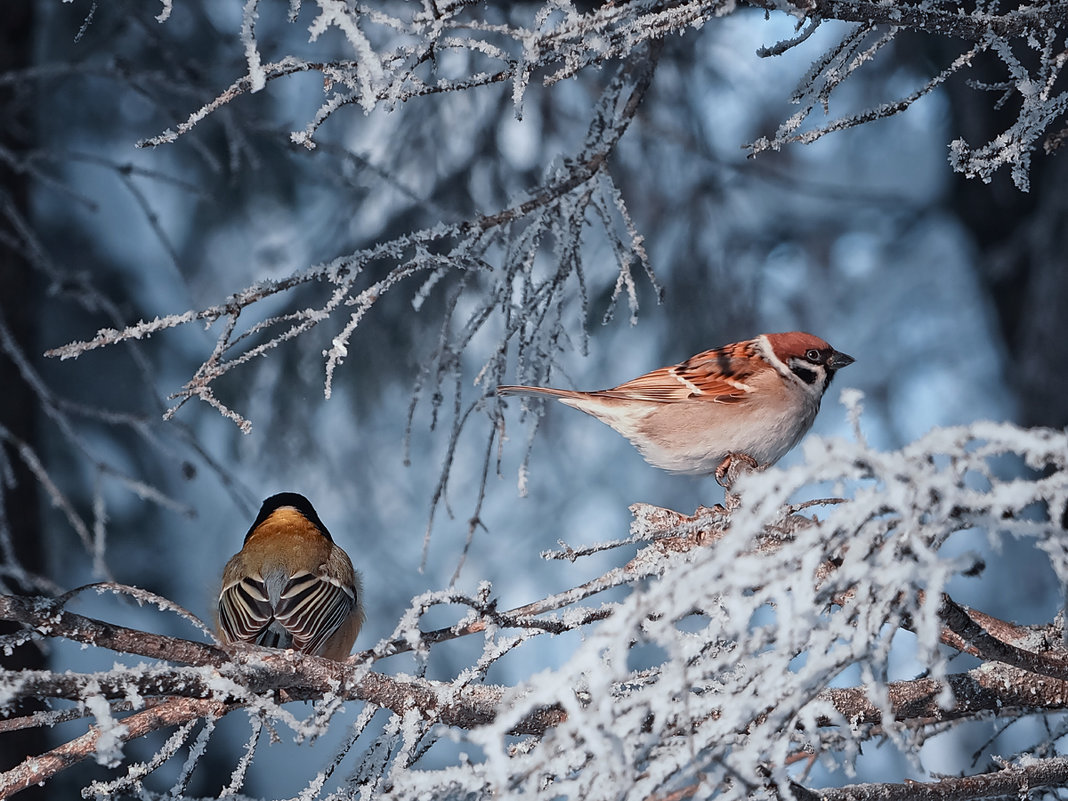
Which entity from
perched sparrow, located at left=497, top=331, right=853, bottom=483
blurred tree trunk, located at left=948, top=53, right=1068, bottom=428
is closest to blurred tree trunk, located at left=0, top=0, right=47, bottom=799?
perched sparrow, located at left=497, top=331, right=853, bottom=483

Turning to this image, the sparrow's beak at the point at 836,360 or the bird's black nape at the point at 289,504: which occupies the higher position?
the bird's black nape at the point at 289,504

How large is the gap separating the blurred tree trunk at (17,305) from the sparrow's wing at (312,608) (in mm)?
1660

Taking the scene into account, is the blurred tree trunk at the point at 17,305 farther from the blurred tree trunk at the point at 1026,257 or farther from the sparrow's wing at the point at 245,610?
the blurred tree trunk at the point at 1026,257

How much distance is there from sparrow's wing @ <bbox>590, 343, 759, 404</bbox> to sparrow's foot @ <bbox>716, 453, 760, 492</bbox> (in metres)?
0.17

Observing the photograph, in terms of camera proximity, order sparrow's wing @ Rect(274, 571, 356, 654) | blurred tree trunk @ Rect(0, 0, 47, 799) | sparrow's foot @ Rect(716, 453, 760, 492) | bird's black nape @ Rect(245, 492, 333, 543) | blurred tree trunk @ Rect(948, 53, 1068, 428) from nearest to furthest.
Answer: sparrow's foot @ Rect(716, 453, 760, 492), sparrow's wing @ Rect(274, 571, 356, 654), bird's black nape @ Rect(245, 492, 333, 543), blurred tree trunk @ Rect(0, 0, 47, 799), blurred tree trunk @ Rect(948, 53, 1068, 428)

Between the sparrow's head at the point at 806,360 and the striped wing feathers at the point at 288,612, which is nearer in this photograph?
the striped wing feathers at the point at 288,612

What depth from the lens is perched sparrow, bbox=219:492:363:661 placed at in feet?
9.65

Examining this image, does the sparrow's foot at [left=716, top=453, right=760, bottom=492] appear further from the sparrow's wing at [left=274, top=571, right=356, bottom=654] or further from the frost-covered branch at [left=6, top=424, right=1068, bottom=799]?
the sparrow's wing at [left=274, top=571, right=356, bottom=654]

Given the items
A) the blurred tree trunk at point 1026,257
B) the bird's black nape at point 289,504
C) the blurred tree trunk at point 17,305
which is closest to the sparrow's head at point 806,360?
the bird's black nape at point 289,504

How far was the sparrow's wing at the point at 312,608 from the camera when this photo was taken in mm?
2920

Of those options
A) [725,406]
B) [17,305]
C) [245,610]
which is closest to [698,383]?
[725,406]

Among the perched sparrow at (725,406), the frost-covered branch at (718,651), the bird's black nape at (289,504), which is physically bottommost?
the frost-covered branch at (718,651)

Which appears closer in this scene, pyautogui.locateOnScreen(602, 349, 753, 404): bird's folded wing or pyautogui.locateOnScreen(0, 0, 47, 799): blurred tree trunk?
pyautogui.locateOnScreen(602, 349, 753, 404): bird's folded wing

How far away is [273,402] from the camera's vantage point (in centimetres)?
546
